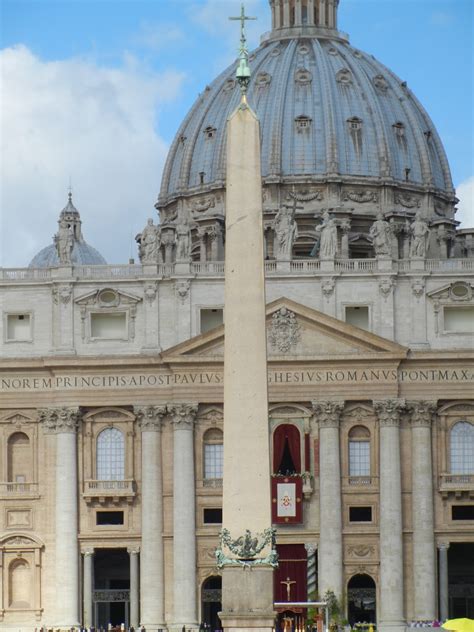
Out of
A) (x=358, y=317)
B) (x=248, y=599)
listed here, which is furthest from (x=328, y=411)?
(x=248, y=599)

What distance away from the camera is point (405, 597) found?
9731cm

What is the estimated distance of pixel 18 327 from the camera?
100062mm

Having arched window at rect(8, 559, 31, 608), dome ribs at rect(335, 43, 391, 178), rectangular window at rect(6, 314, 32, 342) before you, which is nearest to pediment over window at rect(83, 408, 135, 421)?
rectangular window at rect(6, 314, 32, 342)

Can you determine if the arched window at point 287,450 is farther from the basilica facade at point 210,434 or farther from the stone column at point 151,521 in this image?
the stone column at point 151,521

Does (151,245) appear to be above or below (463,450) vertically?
above

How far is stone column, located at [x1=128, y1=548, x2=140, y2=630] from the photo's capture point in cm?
9769

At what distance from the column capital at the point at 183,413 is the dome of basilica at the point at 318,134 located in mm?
26045

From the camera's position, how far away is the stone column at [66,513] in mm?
96938

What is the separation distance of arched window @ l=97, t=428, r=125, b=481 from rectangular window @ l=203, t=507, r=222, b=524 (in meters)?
3.73

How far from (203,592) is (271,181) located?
32730 mm

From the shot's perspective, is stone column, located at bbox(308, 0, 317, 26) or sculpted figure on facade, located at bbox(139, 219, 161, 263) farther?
stone column, located at bbox(308, 0, 317, 26)

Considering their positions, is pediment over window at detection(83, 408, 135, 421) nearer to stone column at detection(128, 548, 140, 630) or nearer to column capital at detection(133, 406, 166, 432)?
column capital at detection(133, 406, 166, 432)

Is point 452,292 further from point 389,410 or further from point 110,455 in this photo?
point 110,455

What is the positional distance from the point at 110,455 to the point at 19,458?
3735mm
